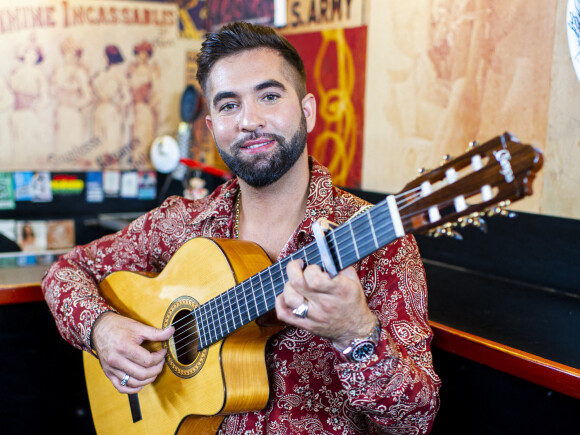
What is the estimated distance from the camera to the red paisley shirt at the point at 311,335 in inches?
44.0

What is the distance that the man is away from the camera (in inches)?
43.2

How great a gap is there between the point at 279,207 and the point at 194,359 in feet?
1.48

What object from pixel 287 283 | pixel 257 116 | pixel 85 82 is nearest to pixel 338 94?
pixel 257 116

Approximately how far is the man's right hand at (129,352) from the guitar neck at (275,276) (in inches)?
6.8

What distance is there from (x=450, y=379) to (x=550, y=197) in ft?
2.23

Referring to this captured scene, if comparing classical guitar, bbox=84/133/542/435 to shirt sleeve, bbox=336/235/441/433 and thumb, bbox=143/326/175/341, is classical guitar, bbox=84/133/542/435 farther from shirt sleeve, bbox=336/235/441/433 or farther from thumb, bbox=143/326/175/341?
shirt sleeve, bbox=336/235/441/433

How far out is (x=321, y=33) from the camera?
2918 mm

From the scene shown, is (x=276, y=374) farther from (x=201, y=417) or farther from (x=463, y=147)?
(x=463, y=147)

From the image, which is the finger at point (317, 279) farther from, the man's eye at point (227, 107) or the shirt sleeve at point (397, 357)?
the man's eye at point (227, 107)

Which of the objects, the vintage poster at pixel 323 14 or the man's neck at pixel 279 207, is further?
the vintage poster at pixel 323 14

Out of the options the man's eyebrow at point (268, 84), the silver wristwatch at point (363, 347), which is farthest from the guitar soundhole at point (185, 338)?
the man's eyebrow at point (268, 84)

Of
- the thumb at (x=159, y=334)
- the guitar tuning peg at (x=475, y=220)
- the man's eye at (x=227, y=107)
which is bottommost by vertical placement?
the thumb at (x=159, y=334)

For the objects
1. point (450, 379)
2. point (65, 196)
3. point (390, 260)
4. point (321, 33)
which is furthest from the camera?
point (65, 196)

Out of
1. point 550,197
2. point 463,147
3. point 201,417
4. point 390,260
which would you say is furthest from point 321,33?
point 201,417
